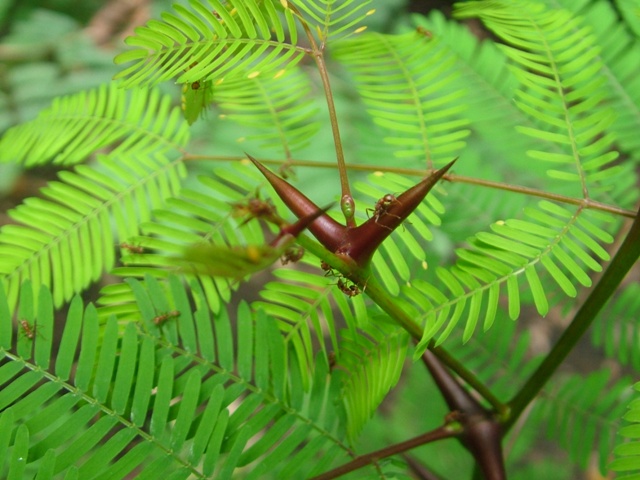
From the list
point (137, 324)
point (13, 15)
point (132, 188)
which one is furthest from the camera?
point (13, 15)

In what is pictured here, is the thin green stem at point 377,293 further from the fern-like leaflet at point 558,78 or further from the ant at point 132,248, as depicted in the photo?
the ant at point 132,248

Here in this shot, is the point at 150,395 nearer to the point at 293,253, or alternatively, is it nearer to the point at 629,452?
the point at 293,253

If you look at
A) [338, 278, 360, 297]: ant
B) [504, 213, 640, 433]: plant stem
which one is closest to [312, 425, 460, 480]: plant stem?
[504, 213, 640, 433]: plant stem

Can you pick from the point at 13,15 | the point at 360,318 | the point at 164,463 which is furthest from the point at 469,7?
the point at 13,15

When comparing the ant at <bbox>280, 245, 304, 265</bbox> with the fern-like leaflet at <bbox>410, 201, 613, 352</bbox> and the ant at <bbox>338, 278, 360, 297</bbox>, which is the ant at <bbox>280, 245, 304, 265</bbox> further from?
the fern-like leaflet at <bbox>410, 201, 613, 352</bbox>

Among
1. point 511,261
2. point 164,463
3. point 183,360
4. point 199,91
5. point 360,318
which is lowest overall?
point 164,463

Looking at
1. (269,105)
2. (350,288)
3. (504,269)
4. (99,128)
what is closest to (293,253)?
(350,288)

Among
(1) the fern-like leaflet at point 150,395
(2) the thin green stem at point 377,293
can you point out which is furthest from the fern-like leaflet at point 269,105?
(2) the thin green stem at point 377,293

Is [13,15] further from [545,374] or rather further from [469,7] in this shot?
[545,374]
